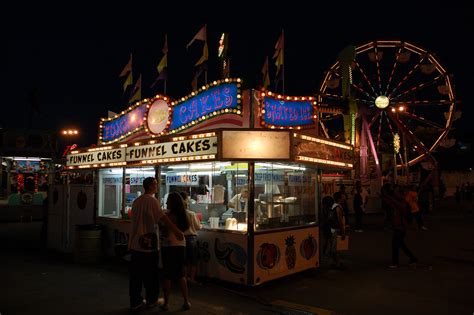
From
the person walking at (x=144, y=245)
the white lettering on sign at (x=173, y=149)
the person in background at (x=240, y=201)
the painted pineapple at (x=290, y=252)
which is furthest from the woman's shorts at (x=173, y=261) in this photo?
the painted pineapple at (x=290, y=252)

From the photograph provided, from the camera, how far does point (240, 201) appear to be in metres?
8.63

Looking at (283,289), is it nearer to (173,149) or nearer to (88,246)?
(173,149)

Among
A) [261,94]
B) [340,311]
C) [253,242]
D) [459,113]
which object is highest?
[459,113]

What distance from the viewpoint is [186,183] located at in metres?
9.87

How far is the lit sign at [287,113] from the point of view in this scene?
26.0 ft

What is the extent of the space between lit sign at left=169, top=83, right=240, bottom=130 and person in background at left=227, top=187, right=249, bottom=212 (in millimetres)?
1689

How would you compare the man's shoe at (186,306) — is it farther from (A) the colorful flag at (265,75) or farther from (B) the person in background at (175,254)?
(A) the colorful flag at (265,75)

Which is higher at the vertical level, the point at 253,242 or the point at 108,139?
the point at 108,139

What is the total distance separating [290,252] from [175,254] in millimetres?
2801

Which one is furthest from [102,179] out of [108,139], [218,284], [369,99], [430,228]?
[369,99]

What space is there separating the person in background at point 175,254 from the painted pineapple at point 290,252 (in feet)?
8.02

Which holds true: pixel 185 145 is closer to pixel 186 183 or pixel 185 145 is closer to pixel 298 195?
pixel 186 183

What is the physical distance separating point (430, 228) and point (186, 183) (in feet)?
38.8

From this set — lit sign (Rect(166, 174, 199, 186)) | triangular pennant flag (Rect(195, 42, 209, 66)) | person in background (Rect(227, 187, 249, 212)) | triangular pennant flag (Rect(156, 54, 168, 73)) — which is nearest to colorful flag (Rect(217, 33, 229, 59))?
triangular pennant flag (Rect(195, 42, 209, 66))
